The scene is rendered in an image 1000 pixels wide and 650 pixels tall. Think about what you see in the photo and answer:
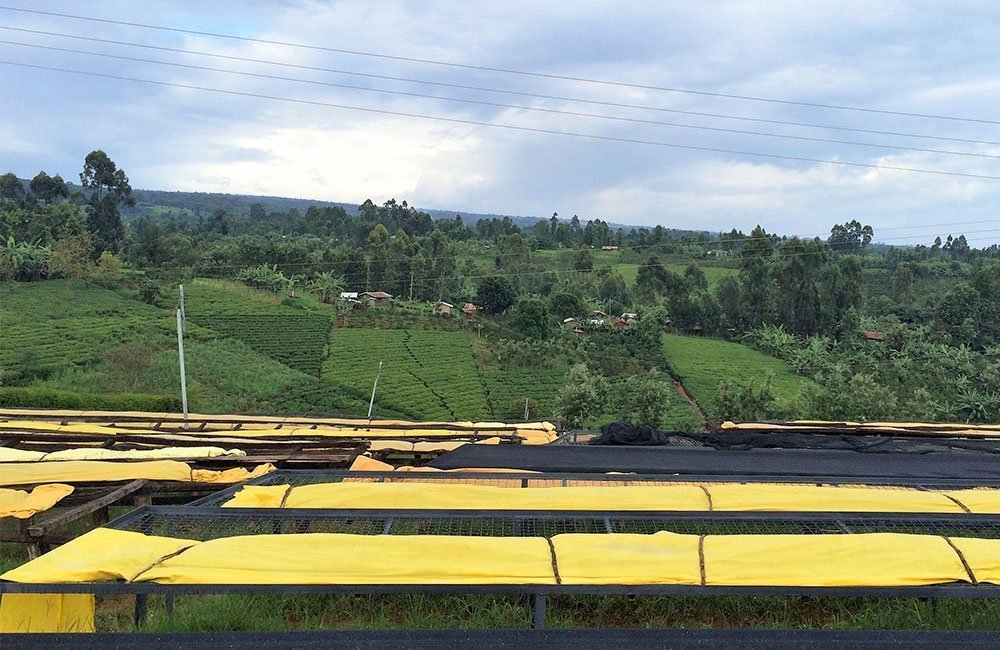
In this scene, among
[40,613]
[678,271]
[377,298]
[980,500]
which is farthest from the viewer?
[678,271]

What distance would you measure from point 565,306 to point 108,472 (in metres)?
34.8

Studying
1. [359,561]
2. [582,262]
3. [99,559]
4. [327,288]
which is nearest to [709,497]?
[359,561]

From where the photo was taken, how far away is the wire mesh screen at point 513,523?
3.91 m

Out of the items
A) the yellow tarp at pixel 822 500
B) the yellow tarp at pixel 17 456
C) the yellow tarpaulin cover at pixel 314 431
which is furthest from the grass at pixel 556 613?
the yellow tarpaulin cover at pixel 314 431

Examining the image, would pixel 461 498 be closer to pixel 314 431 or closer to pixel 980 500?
pixel 980 500

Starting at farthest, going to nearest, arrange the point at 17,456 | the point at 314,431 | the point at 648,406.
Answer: the point at 648,406 → the point at 314,431 → the point at 17,456

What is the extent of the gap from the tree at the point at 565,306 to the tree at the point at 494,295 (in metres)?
2.59

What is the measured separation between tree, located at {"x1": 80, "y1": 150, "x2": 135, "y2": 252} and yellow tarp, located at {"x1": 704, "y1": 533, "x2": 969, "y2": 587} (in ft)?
150

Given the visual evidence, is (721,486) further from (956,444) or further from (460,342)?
(460,342)

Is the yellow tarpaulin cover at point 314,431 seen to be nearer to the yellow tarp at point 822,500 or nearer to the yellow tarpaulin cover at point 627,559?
the yellow tarp at point 822,500

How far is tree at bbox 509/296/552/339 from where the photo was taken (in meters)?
35.3

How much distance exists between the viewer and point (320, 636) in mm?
2719

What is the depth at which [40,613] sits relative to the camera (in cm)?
303

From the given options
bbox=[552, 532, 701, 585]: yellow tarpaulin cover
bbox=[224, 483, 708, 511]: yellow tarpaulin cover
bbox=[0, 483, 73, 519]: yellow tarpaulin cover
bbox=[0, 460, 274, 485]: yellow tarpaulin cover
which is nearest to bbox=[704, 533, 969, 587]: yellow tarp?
bbox=[552, 532, 701, 585]: yellow tarpaulin cover
